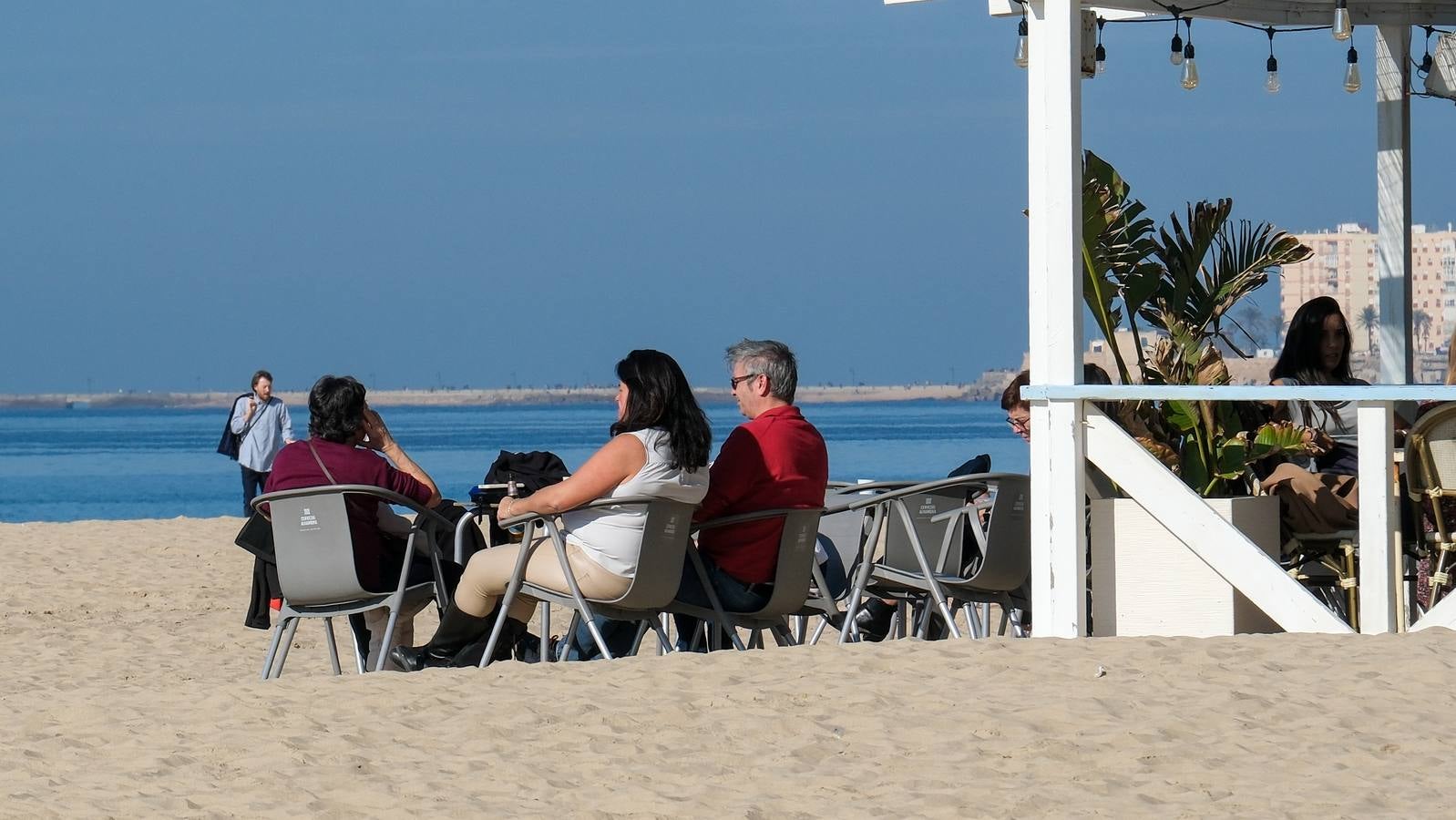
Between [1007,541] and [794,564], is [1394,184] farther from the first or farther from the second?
[794,564]

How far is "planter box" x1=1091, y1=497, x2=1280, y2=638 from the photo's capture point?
17.6 ft

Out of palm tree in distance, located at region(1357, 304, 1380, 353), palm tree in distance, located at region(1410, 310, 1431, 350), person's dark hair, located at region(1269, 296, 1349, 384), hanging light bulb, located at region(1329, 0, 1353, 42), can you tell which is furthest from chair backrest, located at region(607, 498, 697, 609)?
palm tree in distance, located at region(1410, 310, 1431, 350)

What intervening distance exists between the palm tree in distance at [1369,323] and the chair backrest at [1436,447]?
8.27 ft

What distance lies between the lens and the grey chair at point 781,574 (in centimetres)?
529

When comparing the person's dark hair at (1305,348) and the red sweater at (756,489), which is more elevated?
the person's dark hair at (1305,348)

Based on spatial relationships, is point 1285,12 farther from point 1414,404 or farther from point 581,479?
point 581,479

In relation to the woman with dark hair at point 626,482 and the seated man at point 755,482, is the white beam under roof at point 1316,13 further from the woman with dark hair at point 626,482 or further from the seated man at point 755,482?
the woman with dark hair at point 626,482

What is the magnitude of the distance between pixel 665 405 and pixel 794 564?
0.61 metres

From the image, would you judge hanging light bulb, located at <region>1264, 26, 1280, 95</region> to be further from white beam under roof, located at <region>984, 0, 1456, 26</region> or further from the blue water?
the blue water

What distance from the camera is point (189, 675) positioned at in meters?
7.09

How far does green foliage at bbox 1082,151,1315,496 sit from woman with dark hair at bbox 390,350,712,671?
1.40 m

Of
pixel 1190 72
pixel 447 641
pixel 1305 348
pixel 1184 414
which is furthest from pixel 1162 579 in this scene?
pixel 1190 72

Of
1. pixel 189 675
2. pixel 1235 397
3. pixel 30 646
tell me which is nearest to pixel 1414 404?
pixel 1235 397

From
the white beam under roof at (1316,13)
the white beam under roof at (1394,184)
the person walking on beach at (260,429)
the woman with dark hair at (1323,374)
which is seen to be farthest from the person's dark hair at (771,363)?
the person walking on beach at (260,429)
